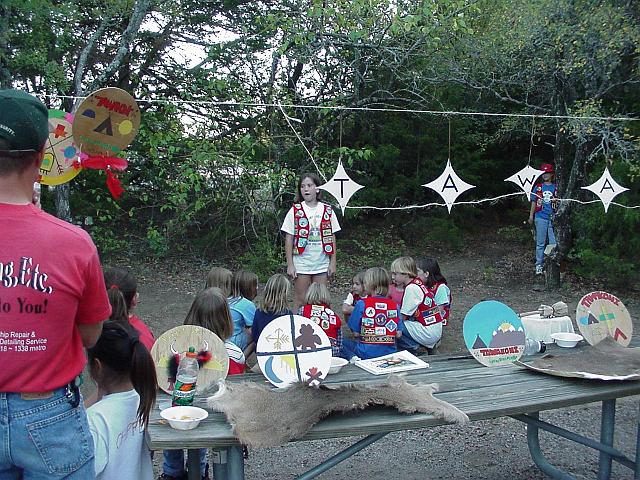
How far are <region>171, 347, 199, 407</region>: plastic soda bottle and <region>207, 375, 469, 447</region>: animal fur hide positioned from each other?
9 centimetres

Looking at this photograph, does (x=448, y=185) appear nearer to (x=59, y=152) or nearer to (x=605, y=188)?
(x=605, y=188)

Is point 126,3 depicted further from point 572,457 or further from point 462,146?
point 572,457

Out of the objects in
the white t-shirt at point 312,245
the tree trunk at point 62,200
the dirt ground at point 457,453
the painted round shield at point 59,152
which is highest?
the painted round shield at point 59,152

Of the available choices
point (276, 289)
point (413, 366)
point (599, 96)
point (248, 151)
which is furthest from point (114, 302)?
point (599, 96)

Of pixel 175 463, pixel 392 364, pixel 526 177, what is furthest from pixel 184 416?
pixel 526 177

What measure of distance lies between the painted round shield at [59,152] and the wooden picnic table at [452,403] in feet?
5.65

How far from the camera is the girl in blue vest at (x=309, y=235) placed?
533cm

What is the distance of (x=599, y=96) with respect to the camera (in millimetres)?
7594

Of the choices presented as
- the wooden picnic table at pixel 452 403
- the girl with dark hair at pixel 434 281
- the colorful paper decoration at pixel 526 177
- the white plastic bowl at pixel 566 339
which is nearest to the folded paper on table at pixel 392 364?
the wooden picnic table at pixel 452 403

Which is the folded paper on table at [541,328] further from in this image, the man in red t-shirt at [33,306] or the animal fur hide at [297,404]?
the man in red t-shirt at [33,306]

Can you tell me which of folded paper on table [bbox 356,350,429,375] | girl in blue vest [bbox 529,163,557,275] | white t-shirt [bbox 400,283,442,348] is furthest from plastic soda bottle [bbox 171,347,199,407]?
girl in blue vest [bbox 529,163,557,275]

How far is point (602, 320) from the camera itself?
3.44 metres

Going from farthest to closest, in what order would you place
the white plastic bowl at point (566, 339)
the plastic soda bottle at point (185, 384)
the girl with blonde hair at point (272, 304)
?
the girl with blonde hair at point (272, 304) < the white plastic bowl at point (566, 339) < the plastic soda bottle at point (185, 384)

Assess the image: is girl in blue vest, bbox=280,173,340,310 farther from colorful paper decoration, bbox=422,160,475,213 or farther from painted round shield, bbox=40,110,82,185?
painted round shield, bbox=40,110,82,185
